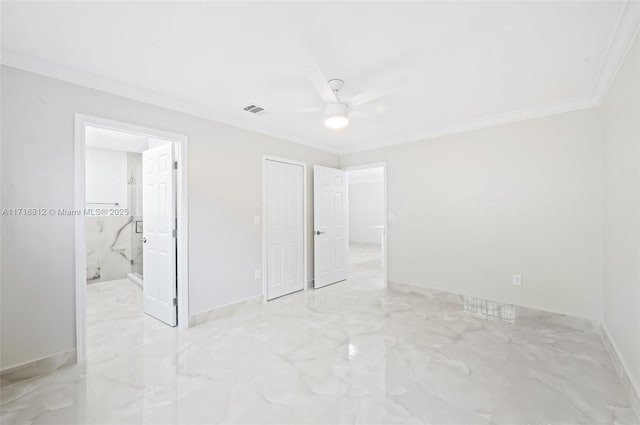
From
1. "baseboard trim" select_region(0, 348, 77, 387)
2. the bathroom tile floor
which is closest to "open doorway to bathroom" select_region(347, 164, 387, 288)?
the bathroom tile floor

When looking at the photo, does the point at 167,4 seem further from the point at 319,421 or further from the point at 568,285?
the point at 568,285

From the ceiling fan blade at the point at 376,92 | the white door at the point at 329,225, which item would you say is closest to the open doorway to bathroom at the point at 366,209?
the white door at the point at 329,225

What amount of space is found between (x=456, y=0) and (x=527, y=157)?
2486 millimetres

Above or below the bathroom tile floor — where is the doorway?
above

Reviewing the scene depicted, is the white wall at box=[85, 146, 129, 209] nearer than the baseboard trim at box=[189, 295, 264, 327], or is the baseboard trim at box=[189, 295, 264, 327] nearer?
the baseboard trim at box=[189, 295, 264, 327]

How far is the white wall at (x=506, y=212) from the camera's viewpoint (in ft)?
9.86

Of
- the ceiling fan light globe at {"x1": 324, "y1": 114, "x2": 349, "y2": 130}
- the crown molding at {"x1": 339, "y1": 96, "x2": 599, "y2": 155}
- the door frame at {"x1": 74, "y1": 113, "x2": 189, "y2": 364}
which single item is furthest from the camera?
the crown molding at {"x1": 339, "y1": 96, "x2": 599, "y2": 155}

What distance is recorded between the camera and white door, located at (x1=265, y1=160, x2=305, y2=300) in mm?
4027

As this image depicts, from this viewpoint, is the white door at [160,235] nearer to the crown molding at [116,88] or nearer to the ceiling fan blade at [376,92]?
the crown molding at [116,88]

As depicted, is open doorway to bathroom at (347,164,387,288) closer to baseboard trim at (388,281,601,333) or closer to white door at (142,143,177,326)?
baseboard trim at (388,281,601,333)

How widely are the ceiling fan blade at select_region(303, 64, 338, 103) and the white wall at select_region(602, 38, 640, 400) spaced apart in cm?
200

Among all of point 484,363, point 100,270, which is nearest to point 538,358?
point 484,363

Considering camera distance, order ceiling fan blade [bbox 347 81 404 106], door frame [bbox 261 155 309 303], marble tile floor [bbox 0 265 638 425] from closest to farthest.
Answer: marble tile floor [bbox 0 265 638 425] → ceiling fan blade [bbox 347 81 404 106] → door frame [bbox 261 155 309 303]

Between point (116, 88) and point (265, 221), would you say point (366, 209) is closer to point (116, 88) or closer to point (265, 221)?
point (265, 221)
